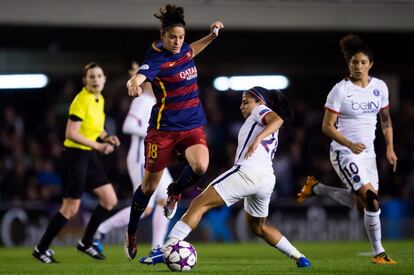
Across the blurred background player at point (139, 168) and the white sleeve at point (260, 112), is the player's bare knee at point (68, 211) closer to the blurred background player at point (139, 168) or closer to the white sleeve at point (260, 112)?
the blurred background player at point (139, 168)

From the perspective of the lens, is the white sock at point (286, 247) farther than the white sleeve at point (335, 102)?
No

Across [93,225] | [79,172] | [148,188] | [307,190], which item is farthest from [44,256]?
[307,190]

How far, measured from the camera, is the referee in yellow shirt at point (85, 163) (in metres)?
10.6

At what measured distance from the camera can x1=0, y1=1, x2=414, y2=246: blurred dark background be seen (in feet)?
58.6

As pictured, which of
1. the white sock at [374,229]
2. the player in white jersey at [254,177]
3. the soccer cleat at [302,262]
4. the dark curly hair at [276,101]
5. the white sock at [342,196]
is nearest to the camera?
the player in white jersey at [254,177]

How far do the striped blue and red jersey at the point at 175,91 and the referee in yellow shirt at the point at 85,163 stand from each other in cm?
154

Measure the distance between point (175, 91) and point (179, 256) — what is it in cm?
178

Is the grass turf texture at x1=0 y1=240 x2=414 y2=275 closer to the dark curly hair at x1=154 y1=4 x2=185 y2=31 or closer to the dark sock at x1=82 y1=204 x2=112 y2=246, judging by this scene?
the dark sock at x1=82 y1=204 x2=112 y2=246

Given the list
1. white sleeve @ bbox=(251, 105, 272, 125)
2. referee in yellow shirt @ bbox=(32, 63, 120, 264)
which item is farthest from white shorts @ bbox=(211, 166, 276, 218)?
referee in yellow shirt @ bbox=(32, 63, 120, 264)

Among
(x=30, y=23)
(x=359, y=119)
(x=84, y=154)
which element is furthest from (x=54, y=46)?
(x=359, y=119)

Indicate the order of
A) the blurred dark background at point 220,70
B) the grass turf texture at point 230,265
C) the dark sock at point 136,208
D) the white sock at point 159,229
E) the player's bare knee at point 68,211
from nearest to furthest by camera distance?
the grass turf texture at point 230,265, the dark sock at point 136,208, the player's bare knee at point 68,211, the white sock at point 159,229, the blurred dark background at point 220,70

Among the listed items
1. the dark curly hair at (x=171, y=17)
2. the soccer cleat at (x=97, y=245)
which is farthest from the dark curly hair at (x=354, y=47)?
the soccer cleat at (x=97, y=245)

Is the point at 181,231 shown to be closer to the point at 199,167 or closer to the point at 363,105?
the point at 199,167

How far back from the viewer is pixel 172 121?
9164mm
